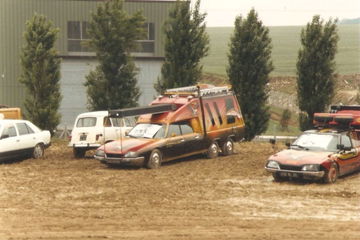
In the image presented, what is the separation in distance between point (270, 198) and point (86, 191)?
4.52m

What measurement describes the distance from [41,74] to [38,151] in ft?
30.9

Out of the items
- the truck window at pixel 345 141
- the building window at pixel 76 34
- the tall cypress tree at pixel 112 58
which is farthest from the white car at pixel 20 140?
the building window at pixel 76 34

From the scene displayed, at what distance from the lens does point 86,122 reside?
77.5 feet

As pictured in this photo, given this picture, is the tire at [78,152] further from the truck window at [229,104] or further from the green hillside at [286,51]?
the green hillside at [286,51]

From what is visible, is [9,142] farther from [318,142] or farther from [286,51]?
[286,51]

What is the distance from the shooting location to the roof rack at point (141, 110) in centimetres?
1988

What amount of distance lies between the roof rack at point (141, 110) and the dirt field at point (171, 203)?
175cm

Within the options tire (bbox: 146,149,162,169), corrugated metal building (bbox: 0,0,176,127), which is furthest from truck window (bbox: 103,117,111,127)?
corrugated metal building (bbox: 0,0,176,127)

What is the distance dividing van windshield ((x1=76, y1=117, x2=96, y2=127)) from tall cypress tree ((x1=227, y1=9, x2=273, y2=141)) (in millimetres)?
10662

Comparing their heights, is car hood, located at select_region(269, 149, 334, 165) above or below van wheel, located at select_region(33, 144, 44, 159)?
above

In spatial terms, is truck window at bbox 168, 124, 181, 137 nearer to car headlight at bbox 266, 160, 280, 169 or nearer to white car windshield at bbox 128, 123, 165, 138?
white car windshield at bbox 128, 123, 165, 138

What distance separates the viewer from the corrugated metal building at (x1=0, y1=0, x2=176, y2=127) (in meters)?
42.8

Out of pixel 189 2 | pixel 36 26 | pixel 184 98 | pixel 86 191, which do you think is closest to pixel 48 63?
pixel 36 26

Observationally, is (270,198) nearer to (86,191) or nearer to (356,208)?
(356,208)
